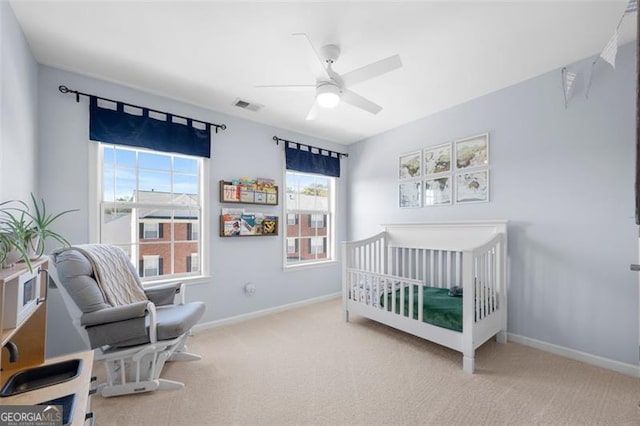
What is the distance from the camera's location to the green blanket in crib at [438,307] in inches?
87.3

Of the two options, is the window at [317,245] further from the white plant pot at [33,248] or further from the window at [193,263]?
the white plant pot at [33,248]

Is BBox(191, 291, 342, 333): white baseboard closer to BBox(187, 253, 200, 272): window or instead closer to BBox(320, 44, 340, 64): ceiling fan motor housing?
BBox(187, 253, 200, 272): window

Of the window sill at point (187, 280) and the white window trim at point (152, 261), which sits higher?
the white window trim at point (152, 261)

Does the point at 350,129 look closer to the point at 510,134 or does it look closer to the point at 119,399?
the point at 510,134

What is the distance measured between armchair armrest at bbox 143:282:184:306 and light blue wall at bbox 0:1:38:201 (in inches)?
41.7

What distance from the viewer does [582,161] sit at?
88.6 inches

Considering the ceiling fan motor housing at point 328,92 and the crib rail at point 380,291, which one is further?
the crib rail at point 380,291

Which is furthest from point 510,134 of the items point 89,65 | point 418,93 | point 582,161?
point 89,65

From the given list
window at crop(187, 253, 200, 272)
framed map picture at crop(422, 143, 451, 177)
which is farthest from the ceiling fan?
window at crop(187, 253, 200, 272)

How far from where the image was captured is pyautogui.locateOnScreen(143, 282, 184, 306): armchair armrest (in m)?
2.27

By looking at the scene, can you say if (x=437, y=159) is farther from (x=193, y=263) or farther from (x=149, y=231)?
(x=149, y=231)

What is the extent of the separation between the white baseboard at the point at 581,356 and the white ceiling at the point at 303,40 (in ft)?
7.84

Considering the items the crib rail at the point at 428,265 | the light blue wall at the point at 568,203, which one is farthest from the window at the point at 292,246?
the light blue wall at the point at 568,203

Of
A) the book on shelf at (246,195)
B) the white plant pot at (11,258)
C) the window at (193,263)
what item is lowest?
the window at (193,263)
